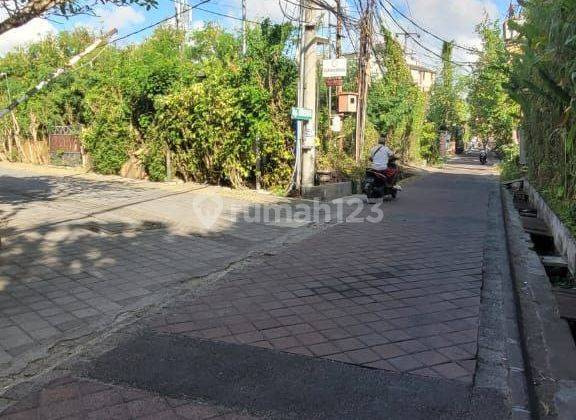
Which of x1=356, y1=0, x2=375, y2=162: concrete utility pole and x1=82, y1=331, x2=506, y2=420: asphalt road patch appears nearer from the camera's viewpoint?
x1=82, y1=331, x2=506, y2=420: asphalt road patch

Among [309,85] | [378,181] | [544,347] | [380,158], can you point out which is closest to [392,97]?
[380,158]

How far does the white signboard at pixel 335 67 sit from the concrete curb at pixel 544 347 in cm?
745

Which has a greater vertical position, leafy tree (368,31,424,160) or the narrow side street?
leafy tree (368,31,424,160)

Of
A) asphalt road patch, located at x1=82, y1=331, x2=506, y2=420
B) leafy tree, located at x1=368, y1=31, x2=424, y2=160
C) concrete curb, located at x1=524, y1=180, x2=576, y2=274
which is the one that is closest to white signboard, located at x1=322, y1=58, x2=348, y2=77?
concrete curb, located at x1=524, y1=180, x2=576, y2=274

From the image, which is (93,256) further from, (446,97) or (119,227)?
(446,97)

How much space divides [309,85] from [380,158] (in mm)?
2368

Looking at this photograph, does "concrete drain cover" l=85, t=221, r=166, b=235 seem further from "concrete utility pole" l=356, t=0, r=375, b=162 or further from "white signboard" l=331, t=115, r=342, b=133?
"concrete utility pole" l=356, t=0, r=375, b=162

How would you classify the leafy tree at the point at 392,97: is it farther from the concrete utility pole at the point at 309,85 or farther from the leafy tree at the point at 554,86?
the leafy tree at the point at 554,86

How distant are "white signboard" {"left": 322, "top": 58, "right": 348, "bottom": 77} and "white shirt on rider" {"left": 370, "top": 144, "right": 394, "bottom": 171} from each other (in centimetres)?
196

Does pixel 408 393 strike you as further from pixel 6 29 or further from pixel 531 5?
pixel 6 29

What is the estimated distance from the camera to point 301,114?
1111 cm

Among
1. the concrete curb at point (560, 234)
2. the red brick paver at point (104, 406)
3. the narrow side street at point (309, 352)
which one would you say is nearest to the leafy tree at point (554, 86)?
the concrete curb at point (560, 234)

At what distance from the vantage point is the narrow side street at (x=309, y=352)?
3014 mm

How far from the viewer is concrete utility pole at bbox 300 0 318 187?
439 inches
